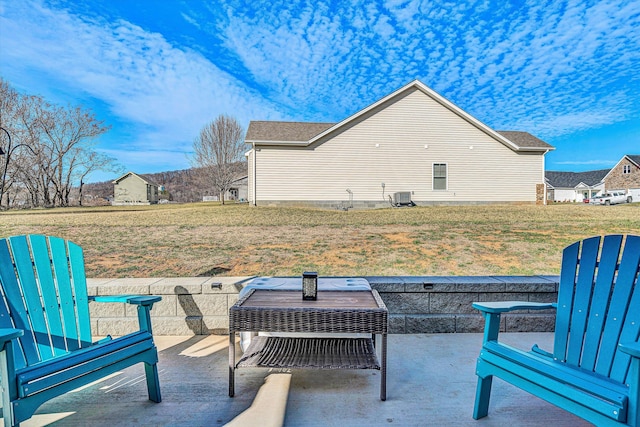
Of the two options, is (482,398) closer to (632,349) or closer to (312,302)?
(632,349)

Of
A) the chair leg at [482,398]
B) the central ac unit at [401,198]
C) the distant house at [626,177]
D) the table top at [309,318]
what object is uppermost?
the distant house at [626,177]

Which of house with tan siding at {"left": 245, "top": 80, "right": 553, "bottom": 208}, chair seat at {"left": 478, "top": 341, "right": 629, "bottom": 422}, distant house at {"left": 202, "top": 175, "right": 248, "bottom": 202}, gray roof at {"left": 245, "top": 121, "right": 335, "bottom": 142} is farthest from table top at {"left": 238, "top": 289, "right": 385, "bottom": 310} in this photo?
distant house at {"left": 202, "top": 175, "right": 248, "bottom": 202}

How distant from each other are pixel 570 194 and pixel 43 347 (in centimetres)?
4522

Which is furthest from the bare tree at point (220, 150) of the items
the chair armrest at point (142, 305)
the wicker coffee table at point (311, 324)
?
the wicker coffee table at point (311, 324)

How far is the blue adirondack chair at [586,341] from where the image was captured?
1438 mm

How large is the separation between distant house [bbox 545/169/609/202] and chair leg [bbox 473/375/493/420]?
127 feet

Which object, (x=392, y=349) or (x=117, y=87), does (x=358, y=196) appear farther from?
(x=392, y=349)

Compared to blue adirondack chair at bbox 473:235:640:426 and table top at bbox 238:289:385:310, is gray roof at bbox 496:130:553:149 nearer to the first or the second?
blue adirondack chair at bbox 473:235:640:426

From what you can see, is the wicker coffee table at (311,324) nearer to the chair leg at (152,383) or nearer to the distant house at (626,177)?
the chair leg at (152,383)

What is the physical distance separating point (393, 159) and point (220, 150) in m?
11.5

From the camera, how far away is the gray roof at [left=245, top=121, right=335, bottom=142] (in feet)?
42.9

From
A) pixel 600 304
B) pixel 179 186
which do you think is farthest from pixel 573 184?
pixel 600 304

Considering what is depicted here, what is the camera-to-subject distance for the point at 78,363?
5.43 feet

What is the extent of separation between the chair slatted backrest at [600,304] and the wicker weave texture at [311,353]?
1125mm
